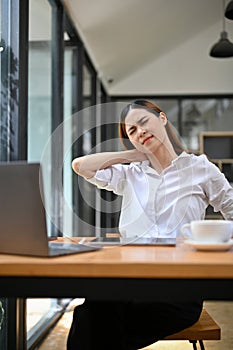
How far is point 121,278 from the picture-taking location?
42.4 inches

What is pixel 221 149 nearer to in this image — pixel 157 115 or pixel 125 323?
pixel 157 115

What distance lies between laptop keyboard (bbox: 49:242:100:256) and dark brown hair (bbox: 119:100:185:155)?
45 centimetres

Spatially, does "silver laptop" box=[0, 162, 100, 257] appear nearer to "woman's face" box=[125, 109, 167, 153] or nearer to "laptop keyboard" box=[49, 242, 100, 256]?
"laptop keyboard" box=[49, 242, 100, 256]

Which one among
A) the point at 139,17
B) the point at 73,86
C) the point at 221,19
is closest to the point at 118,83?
the point at 221,19

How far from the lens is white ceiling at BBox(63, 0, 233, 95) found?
4.82 metres

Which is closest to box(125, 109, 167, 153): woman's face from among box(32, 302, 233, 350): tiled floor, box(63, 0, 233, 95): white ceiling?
box(32, 302, 233, 350): tiled floor

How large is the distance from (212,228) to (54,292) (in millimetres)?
397

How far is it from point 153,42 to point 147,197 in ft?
16.9

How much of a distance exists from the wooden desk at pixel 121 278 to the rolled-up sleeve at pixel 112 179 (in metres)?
0.68

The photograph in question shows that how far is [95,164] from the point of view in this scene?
5.76 feet

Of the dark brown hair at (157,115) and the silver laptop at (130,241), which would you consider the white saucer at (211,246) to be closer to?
the silver laptop at (130,241)

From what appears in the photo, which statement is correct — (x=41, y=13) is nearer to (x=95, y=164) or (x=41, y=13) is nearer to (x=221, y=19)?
(x=95, y=164)

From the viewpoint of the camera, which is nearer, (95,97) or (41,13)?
(41,13)

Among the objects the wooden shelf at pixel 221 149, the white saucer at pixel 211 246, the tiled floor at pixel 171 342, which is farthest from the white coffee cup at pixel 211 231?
the wooden shelf at pixel 221 149
